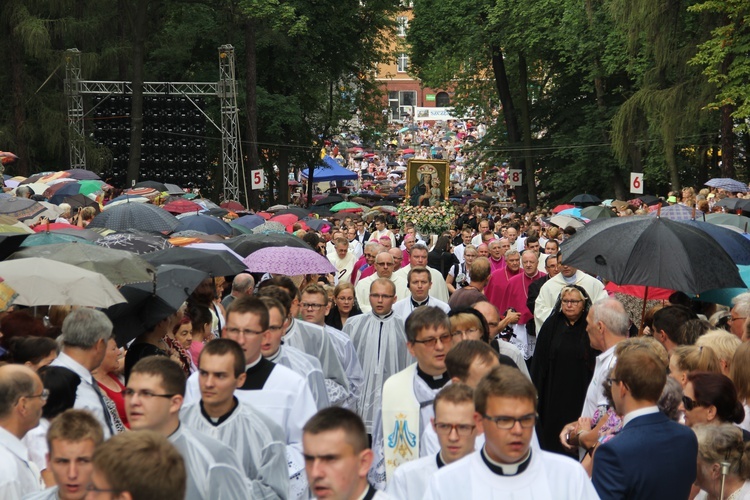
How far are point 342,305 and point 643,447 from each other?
6.25m

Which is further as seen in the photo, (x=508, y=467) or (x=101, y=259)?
(x=101, y=259)

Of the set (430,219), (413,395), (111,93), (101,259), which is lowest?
(430,219)

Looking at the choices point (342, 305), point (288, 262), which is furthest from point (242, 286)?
point (288, 262)

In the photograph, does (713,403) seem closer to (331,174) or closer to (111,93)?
(111,93)

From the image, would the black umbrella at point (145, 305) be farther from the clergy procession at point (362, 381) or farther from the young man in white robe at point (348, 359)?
the young man in white robe at point (348, 359)

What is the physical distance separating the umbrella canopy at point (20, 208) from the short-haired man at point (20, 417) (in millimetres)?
9739

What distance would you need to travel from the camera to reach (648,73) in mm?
34031

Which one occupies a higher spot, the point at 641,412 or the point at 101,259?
the point at 101,259

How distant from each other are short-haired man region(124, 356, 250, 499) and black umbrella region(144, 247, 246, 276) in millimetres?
6049

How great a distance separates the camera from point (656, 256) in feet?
32.5

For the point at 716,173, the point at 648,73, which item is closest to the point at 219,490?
the point at 648,73

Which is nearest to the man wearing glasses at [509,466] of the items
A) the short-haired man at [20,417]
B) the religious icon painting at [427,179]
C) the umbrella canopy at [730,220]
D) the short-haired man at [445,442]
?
the short-haired man at [445,442]

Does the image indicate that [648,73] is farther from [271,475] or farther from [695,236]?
[271,475]

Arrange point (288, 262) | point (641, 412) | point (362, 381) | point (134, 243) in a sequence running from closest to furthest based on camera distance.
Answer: point (641, 412)
point (362, 381)
point (288, 262)
point (134, 243)
